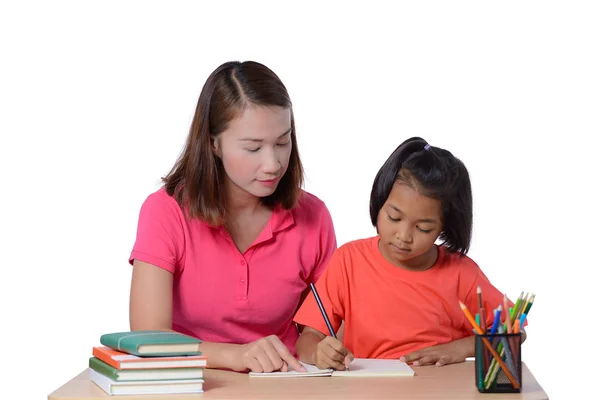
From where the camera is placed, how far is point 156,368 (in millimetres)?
1967

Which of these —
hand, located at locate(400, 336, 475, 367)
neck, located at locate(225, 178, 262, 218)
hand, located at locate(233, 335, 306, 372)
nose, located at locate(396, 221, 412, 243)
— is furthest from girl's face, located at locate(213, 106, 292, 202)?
hand, located at locate(400, 336, 475, 367)

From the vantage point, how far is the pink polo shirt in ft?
8.58

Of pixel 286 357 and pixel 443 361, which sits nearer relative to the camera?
pixel 286 357

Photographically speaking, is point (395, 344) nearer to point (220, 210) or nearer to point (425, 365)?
point (425, 365)

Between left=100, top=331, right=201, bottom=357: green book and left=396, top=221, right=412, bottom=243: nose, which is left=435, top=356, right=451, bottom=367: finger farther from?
left=100, top=331, right=201, bottom=357: green book

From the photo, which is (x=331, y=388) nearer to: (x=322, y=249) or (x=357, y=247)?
(x=357, y=247)

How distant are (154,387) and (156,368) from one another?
4 centimetres

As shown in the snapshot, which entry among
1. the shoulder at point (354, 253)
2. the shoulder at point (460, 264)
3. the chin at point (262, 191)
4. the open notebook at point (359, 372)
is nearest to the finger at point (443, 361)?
the open notebook at point (359, 372)

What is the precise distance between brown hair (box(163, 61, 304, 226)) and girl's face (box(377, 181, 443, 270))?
403mm

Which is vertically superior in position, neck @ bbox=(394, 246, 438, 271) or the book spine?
neck @ bbox=(394, 246, 438, 271)

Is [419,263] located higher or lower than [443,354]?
higher

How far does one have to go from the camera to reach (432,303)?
250cm

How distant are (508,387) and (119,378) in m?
0.80

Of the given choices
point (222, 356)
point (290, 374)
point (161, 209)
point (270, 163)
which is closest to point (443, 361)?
point (290, 374)
